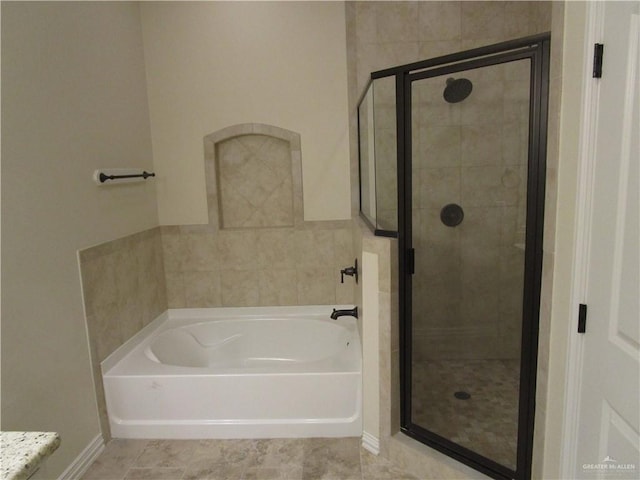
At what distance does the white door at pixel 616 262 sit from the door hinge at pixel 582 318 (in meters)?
0.02

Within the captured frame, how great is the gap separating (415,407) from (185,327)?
1.90m

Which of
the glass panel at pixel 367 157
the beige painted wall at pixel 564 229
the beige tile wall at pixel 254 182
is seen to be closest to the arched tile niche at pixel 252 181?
the beige tile wall at pixel 254 182

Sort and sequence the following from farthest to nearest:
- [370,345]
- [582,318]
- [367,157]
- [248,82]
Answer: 1. [248,82]
2. [367,157]
3. [370,345]
4. [582,318]

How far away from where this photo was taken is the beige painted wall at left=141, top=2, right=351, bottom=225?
3.22m

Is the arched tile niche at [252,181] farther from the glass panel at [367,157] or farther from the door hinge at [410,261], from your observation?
the door hinge at [410,261]

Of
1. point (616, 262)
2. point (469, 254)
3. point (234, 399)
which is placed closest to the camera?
point (616, 262)

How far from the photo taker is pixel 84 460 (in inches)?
90.1

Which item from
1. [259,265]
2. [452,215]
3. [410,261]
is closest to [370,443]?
[410,261]

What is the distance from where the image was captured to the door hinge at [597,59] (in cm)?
125

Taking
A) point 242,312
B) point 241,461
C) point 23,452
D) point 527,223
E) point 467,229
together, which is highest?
point 527,223

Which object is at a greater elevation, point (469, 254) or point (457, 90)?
point (457, 90)

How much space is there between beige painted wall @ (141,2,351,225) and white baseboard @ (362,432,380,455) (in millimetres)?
1670

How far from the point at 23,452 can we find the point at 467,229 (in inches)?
91.0

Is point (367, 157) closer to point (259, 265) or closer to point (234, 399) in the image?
point (259, 265)
